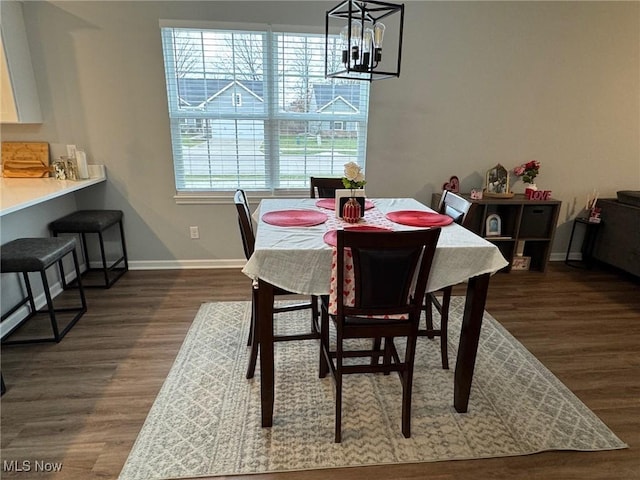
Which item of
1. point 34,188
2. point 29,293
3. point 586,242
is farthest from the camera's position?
point 586,242

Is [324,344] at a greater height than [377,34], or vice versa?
[377,34]

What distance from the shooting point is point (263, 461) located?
160 cm

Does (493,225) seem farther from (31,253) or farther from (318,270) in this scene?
(31,253)

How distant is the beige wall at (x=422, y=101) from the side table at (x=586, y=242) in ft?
0.56

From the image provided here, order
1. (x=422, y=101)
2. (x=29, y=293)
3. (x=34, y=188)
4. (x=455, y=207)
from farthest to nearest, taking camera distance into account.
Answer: (x=422, y=101), (x=34, y=188), (x=29, y=293), (x=455, y=207)

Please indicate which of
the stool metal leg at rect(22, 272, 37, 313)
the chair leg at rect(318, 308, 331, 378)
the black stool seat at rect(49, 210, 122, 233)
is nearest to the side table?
the chair leg at rect(318, 308, 331, 378)

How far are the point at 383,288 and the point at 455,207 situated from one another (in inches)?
36.5

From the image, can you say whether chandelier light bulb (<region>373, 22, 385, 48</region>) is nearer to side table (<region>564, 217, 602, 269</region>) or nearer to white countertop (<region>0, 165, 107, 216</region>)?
white countertop (<region>0, 165, 107, 216</region>)

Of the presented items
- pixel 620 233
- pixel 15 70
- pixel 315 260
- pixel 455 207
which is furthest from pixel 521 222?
pixel 15 70

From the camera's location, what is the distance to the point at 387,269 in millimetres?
1495

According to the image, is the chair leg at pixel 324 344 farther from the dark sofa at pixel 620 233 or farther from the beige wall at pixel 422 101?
the dark sofa at pixel 620 233

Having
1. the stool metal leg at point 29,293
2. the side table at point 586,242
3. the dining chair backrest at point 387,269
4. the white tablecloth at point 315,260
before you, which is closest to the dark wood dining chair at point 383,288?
the dining chair backrest at point 387,269

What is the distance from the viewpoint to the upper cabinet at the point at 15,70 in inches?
107

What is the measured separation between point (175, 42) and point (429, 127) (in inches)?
91.2
